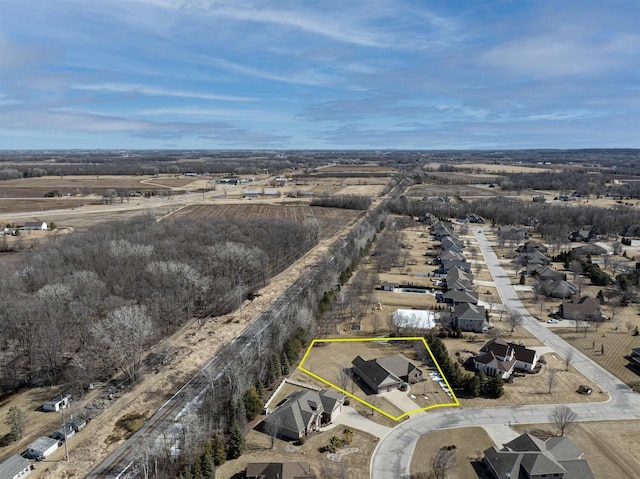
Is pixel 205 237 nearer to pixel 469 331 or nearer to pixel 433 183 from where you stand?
pixel 469 331

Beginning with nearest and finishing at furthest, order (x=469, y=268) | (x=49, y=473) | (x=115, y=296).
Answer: (x=49, y=473)
(x=115, y=296)
(x=469, y=268)

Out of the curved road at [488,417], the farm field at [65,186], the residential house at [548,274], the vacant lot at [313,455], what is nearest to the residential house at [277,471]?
the vacant lot at [313,455]

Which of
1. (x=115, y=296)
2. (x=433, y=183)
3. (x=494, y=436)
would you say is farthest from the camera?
(x=433, y=183)

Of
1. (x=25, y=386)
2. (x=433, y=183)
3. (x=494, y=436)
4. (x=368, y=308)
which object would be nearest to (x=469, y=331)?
(x=368, y=308)

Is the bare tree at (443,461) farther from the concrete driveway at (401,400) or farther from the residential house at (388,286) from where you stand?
the residential house at (388,286)

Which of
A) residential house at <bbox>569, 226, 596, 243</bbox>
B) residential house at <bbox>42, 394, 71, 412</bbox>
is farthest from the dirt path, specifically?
residential house at <bbox>569, 226, 596, 243</bbox>

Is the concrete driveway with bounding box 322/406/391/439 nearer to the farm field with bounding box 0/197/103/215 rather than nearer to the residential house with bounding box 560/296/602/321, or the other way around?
the residential house with bounding box 560/296/602/321
